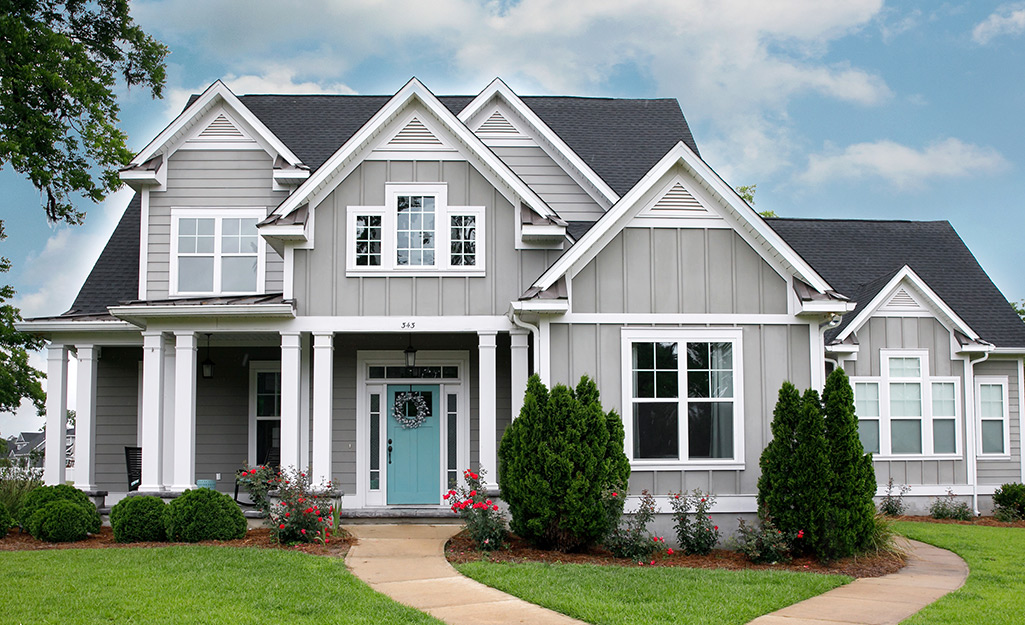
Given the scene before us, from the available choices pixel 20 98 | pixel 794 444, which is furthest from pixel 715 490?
pixel 20 98

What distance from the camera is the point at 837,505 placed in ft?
34.7

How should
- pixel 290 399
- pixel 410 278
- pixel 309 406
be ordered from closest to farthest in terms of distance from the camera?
pixel 290 399 → pixel 410 278 → pixel 309 406

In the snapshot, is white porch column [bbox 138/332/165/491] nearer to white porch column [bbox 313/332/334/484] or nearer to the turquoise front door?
white porch column [bbox 313/332/334/484]

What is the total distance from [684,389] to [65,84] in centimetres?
1187

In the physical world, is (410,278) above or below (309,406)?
above

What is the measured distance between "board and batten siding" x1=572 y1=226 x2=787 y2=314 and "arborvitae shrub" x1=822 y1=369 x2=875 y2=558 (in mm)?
1846

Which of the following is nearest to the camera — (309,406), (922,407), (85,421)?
(309,406)

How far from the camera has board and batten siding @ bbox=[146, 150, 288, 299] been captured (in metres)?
14.6

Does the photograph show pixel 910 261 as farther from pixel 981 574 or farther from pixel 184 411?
pixel 184 411

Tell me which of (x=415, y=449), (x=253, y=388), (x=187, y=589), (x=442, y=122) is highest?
(x=442, y=122)

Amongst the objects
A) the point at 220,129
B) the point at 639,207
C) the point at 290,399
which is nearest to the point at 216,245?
the point at 220,129

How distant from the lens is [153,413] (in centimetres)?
1320

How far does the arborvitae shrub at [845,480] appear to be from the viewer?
1052 centimetres

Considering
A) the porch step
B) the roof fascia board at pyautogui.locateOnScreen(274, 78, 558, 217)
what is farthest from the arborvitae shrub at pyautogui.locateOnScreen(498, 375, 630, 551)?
the roof fascia board at pyautogui.locateOnScreen(274, 78, 558, 217)
